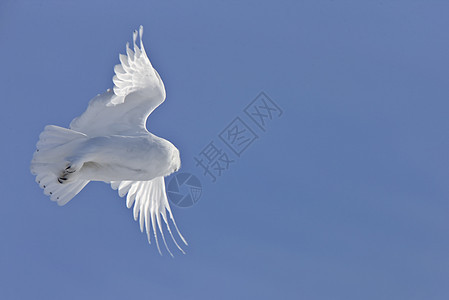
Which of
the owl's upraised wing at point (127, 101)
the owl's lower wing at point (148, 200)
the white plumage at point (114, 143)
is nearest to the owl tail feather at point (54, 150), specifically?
the white plumage at point (114, 143)

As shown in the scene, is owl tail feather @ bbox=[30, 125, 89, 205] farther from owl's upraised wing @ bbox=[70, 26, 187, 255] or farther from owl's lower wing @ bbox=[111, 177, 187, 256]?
owl's lower wing @ bbox=[111, 177, 187, 256]

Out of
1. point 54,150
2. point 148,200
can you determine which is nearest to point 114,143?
point 54,150

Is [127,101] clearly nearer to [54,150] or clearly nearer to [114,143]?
[114,143]

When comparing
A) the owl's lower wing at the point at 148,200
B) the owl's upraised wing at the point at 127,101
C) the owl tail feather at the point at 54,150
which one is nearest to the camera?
the owl tail feather at the point at 54,150

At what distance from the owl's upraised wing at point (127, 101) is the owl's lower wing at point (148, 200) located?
223cm

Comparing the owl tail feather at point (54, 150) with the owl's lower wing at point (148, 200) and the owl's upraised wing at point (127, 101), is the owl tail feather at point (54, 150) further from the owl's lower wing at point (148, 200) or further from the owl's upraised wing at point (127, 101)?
the owl's lower wing at point (148, 200)

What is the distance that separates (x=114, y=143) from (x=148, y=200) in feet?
10.4

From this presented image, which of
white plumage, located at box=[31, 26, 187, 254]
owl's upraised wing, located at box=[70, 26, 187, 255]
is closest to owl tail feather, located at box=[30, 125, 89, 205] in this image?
white plumage, located at box=[31, 26, 187, 254]

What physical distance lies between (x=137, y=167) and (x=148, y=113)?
129cm

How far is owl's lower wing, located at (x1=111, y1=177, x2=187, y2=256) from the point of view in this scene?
615 inches

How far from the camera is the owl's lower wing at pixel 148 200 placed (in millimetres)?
15633

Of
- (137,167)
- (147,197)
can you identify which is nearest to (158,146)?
(137,167)

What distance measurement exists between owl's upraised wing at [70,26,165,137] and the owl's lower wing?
223 cm

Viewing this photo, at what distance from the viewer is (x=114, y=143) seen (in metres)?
12.9
